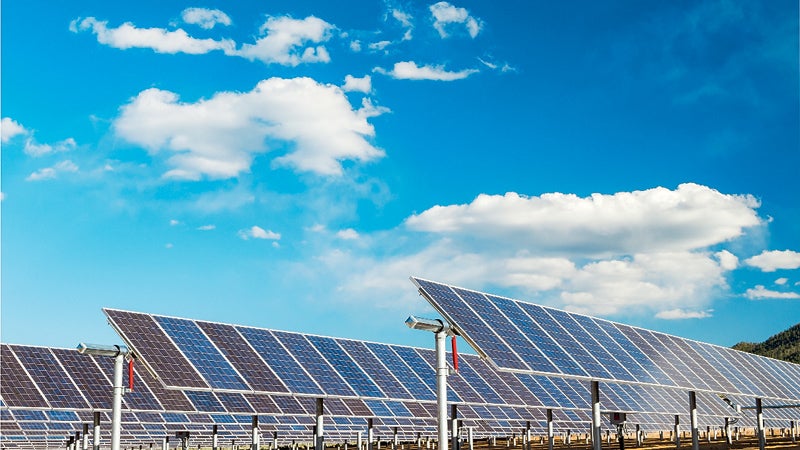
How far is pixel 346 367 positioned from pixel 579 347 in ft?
40.1

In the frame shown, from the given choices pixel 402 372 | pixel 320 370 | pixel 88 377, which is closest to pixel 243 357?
pixel 320 370

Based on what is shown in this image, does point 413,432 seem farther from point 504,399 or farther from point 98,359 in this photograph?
point 98,359

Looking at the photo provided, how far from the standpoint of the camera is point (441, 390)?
65.8ft

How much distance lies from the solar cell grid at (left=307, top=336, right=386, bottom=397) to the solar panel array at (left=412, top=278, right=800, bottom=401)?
8950 mm

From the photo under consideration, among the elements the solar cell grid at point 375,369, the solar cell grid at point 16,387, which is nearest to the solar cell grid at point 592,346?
the solar cell grid at point 375,369

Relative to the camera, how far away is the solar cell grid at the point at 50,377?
39.4 meters

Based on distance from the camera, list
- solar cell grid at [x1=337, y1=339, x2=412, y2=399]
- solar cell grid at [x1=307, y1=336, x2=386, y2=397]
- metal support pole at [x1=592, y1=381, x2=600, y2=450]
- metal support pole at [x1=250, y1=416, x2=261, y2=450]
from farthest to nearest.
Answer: solar cell grid at [x1=337, y1=339, x2=412, y2=399] < metal support pole at [x1=250, y1=416, x2=261, y2=450] < solar cell grid at [x1=307, y1=336, x2=386, y2=397] < metal support pole at [x1=592, y1=381, x2=600, y2=450]

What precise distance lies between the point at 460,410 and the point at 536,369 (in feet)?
110

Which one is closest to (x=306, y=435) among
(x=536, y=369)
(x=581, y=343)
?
(x=581, y=343)

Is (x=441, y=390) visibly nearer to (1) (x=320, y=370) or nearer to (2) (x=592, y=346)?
(2) (x=592, y=346)

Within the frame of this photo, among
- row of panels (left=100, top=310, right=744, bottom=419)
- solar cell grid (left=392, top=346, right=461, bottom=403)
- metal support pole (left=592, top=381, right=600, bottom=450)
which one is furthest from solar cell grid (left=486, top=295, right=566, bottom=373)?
solar cell grid (left=392, top=346, right=461, bottom=403)

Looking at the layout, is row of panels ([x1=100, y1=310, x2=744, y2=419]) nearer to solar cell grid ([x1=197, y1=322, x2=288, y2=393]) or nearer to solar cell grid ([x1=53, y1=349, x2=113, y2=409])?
solar cell grid ([x1=197, y1=322, x2=288, y2=393])

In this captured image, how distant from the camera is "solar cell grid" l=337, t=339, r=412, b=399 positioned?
136ft

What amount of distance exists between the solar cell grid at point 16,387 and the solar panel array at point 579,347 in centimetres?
2140
